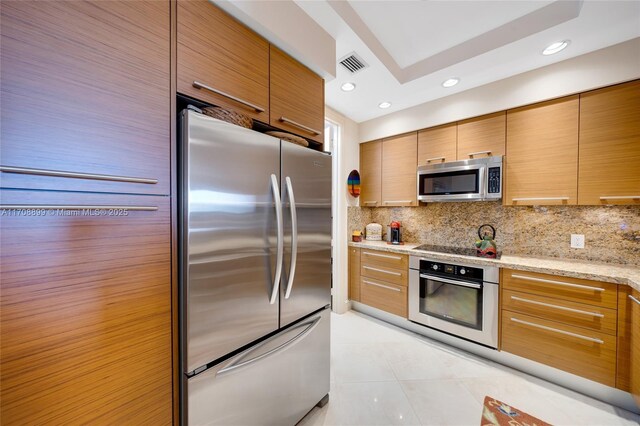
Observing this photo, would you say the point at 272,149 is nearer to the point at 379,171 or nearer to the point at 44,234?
the point at 44,234

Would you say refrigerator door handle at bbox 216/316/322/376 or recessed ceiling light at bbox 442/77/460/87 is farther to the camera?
recessed ceiling light at bbox 442/77/460/87

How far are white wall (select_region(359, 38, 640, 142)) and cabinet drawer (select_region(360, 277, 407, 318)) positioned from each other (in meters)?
1.91

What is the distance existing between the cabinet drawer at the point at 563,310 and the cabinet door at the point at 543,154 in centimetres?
84

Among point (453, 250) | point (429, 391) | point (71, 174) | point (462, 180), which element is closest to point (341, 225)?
point (453, 250)

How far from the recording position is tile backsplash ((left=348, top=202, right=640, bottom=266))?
6.27ft

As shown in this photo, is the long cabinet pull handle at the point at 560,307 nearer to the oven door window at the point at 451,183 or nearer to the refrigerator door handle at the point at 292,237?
the oven door window at the point at 451,183

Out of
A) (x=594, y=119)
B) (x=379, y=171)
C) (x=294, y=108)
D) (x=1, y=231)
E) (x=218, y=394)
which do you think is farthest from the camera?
(x=379, y=171)

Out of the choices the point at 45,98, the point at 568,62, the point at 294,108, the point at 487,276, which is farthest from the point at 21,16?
the point at 568,62

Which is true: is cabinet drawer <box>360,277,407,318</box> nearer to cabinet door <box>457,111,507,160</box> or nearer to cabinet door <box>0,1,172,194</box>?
cabinet door <box>457,111,507,160</box>

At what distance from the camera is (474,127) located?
2.40 meters

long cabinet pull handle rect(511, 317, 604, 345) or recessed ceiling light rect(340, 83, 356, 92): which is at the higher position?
recessed ceiling light rect(340, 83, 356, 92)

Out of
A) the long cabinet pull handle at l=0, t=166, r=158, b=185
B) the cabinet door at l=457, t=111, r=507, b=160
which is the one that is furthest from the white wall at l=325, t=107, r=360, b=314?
the long cabinet pull handle at l=0, t=166, r=158, b=185

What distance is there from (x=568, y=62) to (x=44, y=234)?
341 cm

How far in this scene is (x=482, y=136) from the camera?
2355 millimetres
